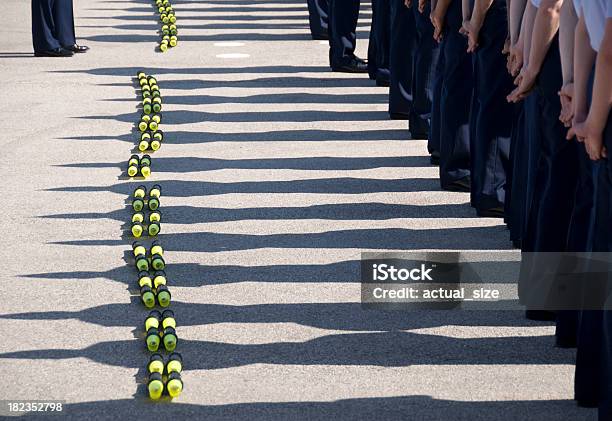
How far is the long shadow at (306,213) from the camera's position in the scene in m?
8.87

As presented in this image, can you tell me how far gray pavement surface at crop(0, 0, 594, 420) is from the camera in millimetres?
6000

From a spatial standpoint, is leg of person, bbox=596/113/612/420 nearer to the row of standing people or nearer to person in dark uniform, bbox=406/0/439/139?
the row of standing people

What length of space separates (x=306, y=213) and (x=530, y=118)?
244cm

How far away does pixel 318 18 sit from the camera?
16688 millimetres

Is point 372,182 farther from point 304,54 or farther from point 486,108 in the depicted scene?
point 304,54

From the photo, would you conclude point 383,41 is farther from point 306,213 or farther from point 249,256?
point 249,256

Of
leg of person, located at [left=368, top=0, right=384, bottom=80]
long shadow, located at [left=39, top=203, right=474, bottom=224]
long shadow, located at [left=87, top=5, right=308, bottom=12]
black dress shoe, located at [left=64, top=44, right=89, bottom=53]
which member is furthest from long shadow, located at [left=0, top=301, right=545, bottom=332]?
long shadow, located at [left=87, top=5, right=308, bottom=12]

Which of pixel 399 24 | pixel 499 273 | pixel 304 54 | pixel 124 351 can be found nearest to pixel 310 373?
pixel 124 351

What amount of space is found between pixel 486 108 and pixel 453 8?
1097 millimetres

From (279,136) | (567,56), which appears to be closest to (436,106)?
(279,136)

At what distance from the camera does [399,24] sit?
36.9 ft

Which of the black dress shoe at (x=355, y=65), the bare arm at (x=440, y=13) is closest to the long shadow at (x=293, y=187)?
the bare arm at (x=440, y=13)

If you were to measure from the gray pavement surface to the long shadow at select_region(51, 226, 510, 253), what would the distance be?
18 mm

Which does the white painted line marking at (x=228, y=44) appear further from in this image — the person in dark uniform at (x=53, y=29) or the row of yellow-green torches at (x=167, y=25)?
the person in dark uniform at (x=53, y=29)
